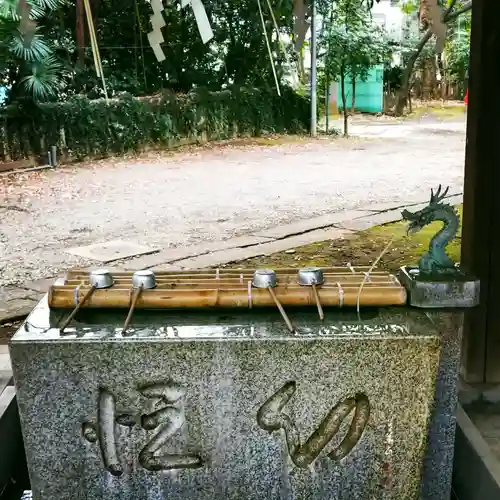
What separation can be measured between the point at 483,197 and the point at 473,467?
110cm

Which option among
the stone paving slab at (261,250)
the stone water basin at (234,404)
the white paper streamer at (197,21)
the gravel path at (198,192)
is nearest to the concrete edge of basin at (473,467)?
the stone water basin at (234,404)

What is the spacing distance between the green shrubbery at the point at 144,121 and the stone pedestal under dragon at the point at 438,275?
33.3 feet

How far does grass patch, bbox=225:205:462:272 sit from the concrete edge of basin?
2.90m

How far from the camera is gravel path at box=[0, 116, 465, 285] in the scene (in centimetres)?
655

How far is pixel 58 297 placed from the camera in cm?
212

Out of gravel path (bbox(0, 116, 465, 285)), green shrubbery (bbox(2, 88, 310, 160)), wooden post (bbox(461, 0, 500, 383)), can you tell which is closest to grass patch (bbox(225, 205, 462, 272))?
gravel path (bbox(0, 116, 465, 285))

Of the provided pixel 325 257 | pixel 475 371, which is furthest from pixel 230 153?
pixel 475 371

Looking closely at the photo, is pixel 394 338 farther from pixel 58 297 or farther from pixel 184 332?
pixel 58 297

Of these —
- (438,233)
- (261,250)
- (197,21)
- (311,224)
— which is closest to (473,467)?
(438,233)

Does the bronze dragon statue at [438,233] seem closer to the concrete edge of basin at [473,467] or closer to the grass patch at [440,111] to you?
the concrete edge of basin at [473,467]

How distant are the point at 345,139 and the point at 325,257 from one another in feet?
30.8

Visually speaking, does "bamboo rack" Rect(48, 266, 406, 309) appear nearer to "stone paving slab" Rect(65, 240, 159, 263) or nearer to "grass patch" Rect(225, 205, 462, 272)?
"grass patch" Rect(225, 205, 462, 272)

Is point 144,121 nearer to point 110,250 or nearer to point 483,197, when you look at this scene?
point 110,250

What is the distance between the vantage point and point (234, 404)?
195 centimetres
